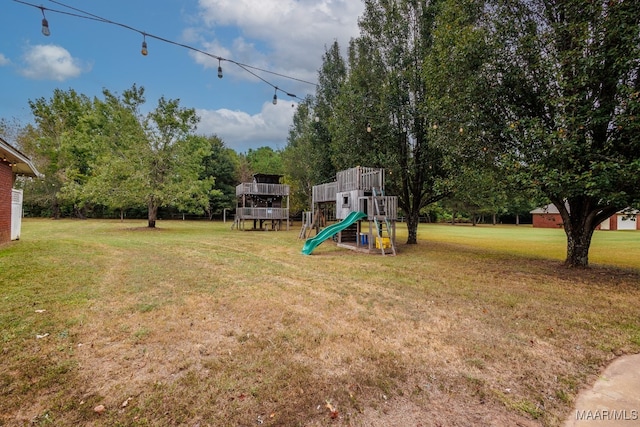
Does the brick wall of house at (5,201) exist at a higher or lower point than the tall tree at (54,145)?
lower

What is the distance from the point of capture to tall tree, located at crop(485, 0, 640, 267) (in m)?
6.34

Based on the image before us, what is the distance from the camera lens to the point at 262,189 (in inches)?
997

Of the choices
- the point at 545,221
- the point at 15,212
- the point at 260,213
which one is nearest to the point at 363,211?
the point at 260,213

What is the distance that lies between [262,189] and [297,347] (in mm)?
22478

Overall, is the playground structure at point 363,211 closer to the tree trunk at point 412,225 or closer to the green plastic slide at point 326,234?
the green plastic slide at point 326,234

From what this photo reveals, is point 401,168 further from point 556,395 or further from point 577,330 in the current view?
point 556,395

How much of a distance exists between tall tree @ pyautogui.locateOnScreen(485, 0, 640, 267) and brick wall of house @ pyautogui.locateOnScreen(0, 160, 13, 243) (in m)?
15.4

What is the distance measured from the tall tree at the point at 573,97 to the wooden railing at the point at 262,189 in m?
18.8

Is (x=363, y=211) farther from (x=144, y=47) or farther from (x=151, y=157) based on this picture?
(x=151, y=157)

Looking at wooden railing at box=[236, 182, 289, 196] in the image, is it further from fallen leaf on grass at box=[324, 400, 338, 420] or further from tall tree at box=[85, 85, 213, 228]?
fallen leaf on grass at box=[324, 400, 338, 420]

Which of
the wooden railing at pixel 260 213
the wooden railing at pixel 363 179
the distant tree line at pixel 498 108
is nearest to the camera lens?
the distant tree line at pixel 498 108

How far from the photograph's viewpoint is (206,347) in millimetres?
3562

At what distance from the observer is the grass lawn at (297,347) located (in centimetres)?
252

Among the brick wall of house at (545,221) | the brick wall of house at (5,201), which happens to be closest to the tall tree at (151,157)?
the brick wall of house at (5,201)
